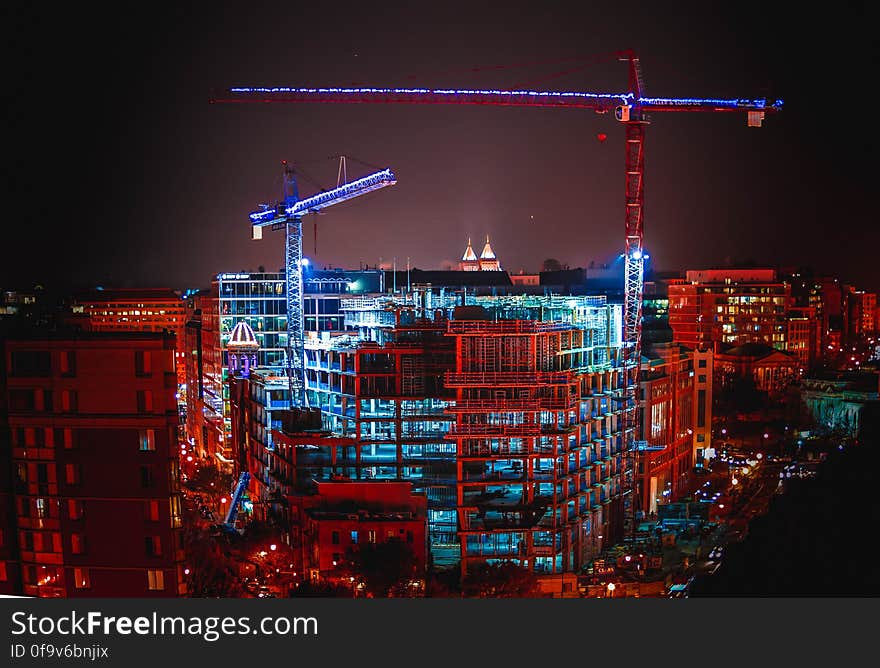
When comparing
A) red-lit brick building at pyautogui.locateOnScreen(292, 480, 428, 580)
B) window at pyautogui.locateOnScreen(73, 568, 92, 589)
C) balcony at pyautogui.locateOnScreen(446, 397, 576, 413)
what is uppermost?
balcony at pyautogui.locateOnScreen(446, 397, 576, 413)

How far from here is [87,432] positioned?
9.17 m

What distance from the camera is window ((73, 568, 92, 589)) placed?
9078 mm

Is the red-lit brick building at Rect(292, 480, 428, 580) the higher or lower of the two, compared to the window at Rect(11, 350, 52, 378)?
lower

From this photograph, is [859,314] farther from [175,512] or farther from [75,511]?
[75,511]

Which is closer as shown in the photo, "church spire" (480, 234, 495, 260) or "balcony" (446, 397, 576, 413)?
"balcony" (446, 397, 576, 413)

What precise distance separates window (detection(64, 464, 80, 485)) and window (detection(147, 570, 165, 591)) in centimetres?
109

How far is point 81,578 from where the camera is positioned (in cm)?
912

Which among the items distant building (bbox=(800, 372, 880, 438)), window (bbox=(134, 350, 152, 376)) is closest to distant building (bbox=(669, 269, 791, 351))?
distant building (bbox=(800, 372, 880, 438))

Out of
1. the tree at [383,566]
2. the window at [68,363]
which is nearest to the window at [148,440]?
the window at [68,363]

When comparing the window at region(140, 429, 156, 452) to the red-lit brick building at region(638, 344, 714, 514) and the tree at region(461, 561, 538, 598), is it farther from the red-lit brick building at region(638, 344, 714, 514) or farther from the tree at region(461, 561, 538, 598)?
the red-lit brick building at region(638, 344, 714, 514)

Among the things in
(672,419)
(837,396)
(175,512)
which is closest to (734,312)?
(837,396)

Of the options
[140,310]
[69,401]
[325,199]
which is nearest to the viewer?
[69,401]

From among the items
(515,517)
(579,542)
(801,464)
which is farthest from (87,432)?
(801,464)

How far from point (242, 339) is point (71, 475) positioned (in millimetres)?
14704
